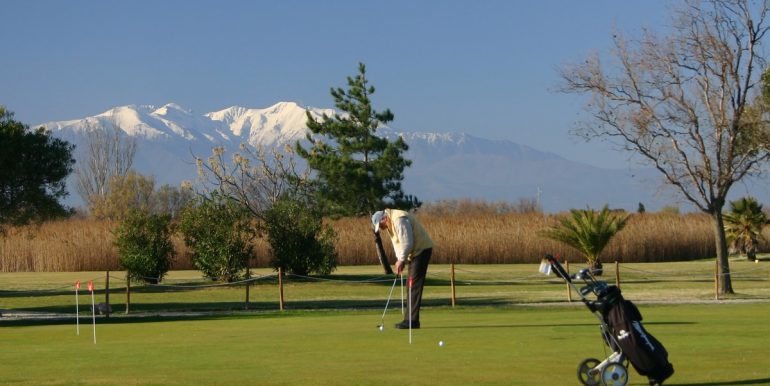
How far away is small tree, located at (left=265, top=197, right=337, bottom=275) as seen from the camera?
43.5m

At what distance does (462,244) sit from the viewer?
64312 mm

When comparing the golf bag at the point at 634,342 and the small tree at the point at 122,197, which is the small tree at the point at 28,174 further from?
the small tree at the point at 122,197

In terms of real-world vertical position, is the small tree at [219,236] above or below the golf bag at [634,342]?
above

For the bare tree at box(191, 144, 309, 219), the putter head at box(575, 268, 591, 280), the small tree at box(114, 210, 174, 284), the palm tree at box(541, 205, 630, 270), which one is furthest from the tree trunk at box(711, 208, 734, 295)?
the bare tree at box(191, 144, 309, 219)

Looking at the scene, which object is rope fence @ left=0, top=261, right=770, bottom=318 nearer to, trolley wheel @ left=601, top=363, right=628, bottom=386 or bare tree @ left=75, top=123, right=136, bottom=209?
trolley wheel @ left=601, top=363, right=628, bottom=386

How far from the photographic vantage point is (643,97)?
33.5 meters

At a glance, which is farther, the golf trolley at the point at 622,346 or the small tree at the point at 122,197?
the small tree at the point at 122,197

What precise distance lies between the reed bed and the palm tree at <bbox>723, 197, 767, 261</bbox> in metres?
6.03

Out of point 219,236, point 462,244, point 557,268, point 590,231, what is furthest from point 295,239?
point 557,268

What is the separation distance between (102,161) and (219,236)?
92903 mm

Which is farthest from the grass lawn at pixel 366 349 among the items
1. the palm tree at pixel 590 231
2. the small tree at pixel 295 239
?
the palm tree at pixel 590 231

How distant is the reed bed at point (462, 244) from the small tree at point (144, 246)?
14.2 metres

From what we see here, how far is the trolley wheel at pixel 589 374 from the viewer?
10727 millimetres

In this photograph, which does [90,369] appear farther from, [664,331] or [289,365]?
[664,331]
